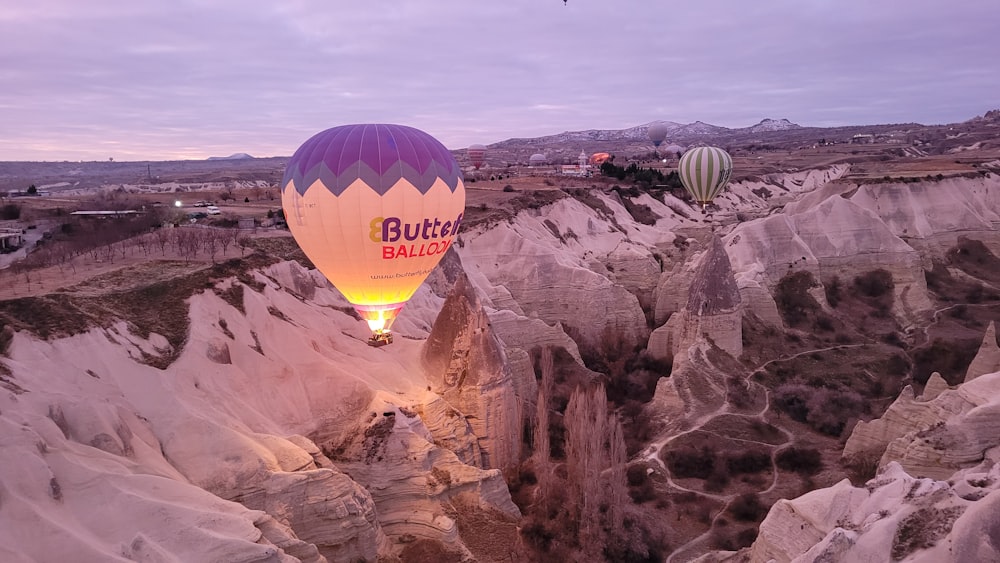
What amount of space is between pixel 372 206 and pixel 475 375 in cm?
495

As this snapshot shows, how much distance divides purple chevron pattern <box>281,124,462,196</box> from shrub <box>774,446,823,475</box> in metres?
12.4

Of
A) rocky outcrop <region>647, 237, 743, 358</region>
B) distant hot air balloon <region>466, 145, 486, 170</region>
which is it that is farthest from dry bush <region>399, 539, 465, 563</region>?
distant hot air balloon <region>466, 145, 486, 170</region>

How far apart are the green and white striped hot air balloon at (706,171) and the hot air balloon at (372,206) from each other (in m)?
33.0

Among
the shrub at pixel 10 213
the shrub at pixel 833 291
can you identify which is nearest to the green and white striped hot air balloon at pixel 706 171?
the shrub at pixel 833 291

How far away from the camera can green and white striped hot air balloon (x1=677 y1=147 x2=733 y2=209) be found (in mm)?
47062

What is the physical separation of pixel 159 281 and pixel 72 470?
7.28 meters

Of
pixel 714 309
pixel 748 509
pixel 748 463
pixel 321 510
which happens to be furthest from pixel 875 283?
pixel 321 510

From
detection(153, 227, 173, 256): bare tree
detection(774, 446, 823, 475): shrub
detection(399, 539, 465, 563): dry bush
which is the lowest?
detection(774, 446, 823, 475): shrub

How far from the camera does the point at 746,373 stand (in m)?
24.3

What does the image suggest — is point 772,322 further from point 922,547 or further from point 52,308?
point 52,308

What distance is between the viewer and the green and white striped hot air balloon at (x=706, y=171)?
1853 inches

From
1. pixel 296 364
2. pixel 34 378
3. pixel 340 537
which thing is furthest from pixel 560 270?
pixel 34 378

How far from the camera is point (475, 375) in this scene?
17.6 metres

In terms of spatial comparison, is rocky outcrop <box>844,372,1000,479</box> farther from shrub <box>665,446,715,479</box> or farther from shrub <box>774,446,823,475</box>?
shrub <box>665,446,715,479</box>
